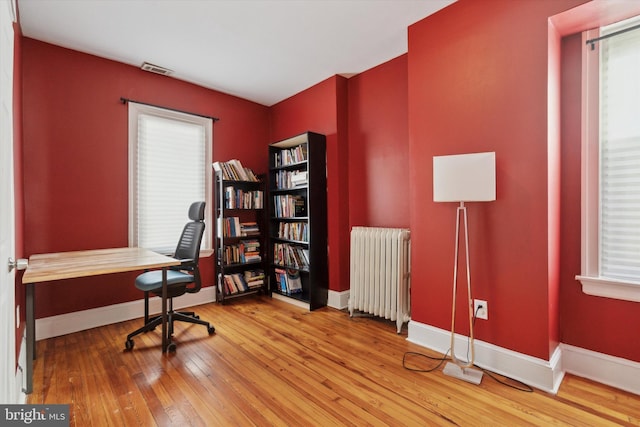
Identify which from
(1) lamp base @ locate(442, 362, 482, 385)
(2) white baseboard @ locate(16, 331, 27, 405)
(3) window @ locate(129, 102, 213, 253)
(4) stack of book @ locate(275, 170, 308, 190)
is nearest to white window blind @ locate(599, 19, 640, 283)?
(1) lamp base @ locate(442, 362, 482, 385)

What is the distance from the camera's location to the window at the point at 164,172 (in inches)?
128

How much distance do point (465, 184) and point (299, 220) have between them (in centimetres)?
229

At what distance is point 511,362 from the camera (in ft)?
6.47

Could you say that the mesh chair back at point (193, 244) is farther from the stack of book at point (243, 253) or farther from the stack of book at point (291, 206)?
the stack of book at point (291, 206)

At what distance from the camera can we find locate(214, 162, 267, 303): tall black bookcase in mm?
3692

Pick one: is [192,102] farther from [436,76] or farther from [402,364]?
[402,364]

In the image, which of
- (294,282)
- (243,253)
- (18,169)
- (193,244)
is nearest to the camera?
(18,169)

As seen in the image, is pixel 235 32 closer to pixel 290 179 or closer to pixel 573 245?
pixel 290 179

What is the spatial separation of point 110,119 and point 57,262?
5.49 ft

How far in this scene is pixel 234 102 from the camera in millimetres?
4094

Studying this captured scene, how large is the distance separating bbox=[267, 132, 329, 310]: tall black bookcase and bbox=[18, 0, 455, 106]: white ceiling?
0.88 meters

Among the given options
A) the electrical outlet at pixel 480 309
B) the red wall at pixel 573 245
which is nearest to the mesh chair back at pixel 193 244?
the electrical outlet at pixel 480 309

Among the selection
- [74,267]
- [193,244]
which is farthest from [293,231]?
[74,267]

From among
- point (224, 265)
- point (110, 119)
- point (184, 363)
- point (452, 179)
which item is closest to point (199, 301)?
point (224, 265)
